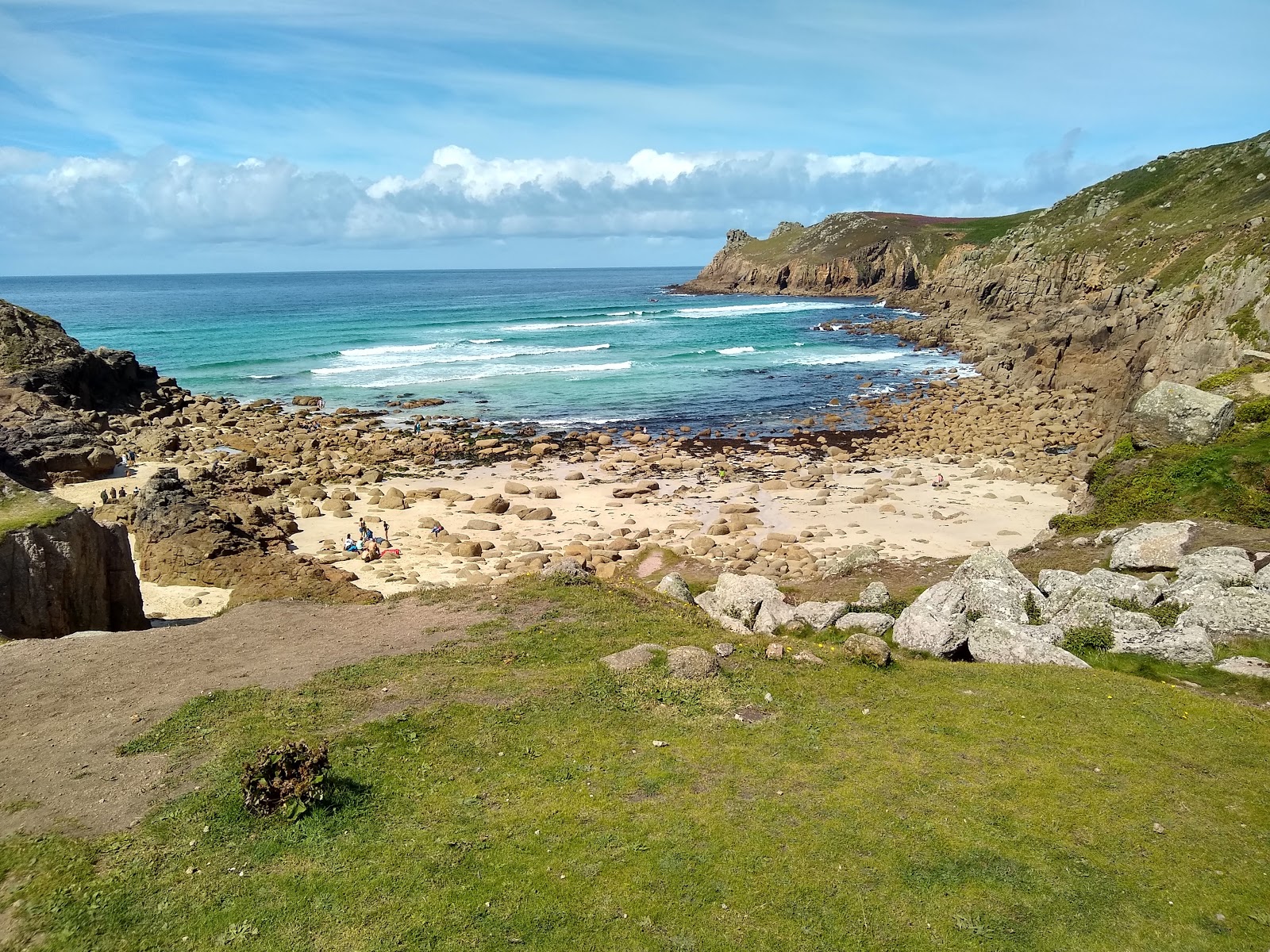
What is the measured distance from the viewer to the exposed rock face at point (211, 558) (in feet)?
80.4

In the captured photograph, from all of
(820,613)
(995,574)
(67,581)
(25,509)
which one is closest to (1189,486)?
(995,574)

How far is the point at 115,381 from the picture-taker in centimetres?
5716

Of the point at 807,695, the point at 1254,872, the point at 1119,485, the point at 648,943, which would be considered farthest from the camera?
the point at 1119,485

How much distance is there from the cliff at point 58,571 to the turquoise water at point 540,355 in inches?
1444

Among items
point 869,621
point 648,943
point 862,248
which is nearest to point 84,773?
point 648,943

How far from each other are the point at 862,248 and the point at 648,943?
154 meters

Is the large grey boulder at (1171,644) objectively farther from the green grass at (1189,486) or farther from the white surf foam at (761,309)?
the white surf foam at (761,309)

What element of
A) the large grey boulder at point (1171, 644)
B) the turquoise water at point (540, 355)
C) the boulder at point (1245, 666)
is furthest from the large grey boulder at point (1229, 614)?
the turquoise water at point (540, 355)

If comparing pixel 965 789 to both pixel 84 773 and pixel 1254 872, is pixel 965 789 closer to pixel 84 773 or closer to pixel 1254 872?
pixel 1254 872

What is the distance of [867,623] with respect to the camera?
63.0ft

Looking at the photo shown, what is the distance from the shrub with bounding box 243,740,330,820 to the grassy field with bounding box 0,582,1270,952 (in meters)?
0.25

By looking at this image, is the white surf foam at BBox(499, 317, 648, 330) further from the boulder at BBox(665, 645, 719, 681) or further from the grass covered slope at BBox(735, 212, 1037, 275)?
the boulder at BBox(665, 645, 719, 681)

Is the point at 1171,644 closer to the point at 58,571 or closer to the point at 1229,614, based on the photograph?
the point at 1229,614

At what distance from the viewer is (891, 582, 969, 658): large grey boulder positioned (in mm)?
17562
